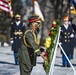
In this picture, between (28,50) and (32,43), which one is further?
(28,50)

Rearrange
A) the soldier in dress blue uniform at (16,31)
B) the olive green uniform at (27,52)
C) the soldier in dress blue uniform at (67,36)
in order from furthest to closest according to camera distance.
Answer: the soldier in dress blue uniform at (16,31) → the soldier in dress blue uniform at (67,36) → the olive green uniform at (27,52)

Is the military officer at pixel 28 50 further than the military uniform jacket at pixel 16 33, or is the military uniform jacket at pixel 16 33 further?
the military uniform jacket at pixel 16 33

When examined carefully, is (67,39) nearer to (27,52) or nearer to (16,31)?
(16,31)

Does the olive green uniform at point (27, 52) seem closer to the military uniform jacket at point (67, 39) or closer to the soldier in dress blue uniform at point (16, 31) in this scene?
the military uniform jacket at point (67, 39)

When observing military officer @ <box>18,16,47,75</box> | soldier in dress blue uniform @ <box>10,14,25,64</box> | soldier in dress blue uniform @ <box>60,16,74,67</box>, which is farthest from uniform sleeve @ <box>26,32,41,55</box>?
soldier in dress blue uniform @ <box>10,14,25,64</box>

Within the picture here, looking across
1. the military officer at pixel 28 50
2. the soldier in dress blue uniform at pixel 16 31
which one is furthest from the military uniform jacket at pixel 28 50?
the soldier in dress blue uniform at pixel 16 31

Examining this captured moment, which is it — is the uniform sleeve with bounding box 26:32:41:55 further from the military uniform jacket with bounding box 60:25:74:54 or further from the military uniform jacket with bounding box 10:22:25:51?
the military uniform jacket with bounding box 10:22:25:51

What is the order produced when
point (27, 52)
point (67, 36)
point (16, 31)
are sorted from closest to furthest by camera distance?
point (27, 52), point (67, 36), point (16, 31)

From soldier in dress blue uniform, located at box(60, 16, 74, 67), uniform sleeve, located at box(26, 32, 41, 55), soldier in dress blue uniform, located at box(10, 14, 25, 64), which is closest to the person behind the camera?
uniform sleeve, located at box(26, 32, 41, 55)

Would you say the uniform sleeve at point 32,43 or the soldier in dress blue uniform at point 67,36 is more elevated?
the uniform sleeve at point 32,43

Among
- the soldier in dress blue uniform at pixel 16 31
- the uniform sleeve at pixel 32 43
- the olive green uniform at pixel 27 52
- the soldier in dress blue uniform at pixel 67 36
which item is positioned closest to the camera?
the uniform sleeve at pixel 32 43

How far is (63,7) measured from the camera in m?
21.0

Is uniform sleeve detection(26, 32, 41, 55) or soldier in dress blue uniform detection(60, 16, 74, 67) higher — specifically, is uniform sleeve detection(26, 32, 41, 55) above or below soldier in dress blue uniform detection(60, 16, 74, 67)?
above

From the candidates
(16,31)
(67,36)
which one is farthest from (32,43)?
(16,31)
